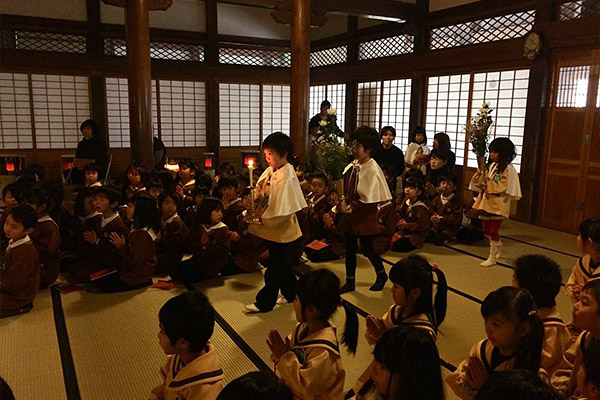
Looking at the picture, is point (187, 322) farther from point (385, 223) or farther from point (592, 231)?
point (385, 223)

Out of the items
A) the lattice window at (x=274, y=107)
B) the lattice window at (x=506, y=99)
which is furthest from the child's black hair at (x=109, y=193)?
the lattice window at (x=274, y=107)

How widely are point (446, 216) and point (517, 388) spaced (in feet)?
16.8

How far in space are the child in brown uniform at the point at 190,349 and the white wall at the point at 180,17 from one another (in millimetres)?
9364

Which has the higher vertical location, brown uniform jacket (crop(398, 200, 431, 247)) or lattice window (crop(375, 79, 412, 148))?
lattice window (crop(375, 79, 412, 148))

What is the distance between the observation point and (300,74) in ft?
23.9

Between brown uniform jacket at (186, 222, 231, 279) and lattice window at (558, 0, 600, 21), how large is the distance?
18.1ft

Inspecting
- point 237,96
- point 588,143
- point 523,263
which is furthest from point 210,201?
point 237,96

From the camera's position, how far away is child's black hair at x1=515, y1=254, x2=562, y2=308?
8.36 feet

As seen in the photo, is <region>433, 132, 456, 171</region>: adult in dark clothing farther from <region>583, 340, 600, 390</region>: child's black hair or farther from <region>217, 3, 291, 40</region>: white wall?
<region>583, 340, 600, 390</region>: child's black hair

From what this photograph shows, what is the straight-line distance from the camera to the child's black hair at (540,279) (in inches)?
100

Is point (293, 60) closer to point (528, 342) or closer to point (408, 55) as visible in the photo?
point (408, 55)

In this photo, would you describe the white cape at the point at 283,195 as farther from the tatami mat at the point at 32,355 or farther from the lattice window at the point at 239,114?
the lattice window at the point at 239,114

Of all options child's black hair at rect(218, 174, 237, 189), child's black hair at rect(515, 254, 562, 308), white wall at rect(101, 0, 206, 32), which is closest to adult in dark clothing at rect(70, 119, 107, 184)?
child's black hair at rect(218, 174, 237, 189)

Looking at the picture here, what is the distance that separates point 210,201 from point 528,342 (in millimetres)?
3300
